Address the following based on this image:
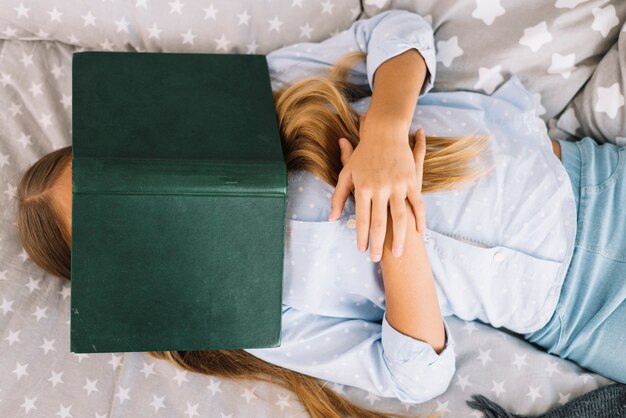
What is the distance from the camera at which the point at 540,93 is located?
1.08 meters

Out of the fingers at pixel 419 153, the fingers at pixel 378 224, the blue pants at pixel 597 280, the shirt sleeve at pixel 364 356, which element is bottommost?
the shirt sleeve at pixel 364 356

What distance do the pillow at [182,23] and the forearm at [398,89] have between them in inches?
8.4

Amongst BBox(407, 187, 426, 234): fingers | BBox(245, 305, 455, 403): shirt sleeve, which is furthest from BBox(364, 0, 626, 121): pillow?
BBox(245, 305, 455, 403): shirt sleeve

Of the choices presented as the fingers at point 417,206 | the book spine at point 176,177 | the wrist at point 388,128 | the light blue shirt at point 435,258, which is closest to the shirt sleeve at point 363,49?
the light blue shirt at point 435,258

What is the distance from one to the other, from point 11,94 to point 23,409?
0.57m

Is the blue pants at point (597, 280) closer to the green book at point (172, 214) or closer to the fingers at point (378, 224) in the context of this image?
the fingers at point (378, 224)

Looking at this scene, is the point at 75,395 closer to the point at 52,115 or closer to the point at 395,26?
the point at 52,115

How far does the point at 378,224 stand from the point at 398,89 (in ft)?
0.77

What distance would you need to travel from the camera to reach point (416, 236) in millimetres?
851

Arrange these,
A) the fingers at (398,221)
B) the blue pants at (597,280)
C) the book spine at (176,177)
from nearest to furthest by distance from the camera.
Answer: the book spine at (176,177), the fingers at (398,221), the blue pants at (597,280)

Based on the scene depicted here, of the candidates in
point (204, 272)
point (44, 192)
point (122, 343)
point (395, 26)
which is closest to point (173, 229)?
point (204, 272)

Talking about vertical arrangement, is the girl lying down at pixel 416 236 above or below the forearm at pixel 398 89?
below

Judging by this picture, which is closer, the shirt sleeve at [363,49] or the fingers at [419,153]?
the fingers at [419,153]

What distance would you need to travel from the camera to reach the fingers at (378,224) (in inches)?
31.3
